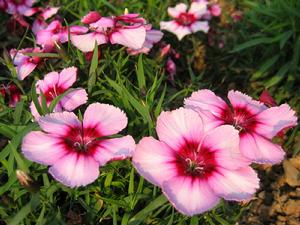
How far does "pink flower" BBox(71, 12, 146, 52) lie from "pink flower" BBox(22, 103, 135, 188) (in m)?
0.57

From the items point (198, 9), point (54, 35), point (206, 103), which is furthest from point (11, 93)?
point (198, 9)

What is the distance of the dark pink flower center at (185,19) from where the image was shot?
10.6 feet

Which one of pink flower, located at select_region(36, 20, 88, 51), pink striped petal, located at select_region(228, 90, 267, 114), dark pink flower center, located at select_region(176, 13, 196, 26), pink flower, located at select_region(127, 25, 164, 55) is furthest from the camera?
dark pink flower center, located at select_region(176, 13, 196, 26)

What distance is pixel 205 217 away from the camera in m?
1.73

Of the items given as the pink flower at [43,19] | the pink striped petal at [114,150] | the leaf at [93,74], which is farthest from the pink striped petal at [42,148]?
the pink flower at [43,19]

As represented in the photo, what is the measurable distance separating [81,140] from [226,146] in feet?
1.62

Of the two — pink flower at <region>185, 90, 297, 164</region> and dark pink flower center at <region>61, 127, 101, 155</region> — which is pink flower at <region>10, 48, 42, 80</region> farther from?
pink flower at <region>185, 90, 297, 164</region>

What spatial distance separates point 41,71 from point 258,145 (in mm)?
1307

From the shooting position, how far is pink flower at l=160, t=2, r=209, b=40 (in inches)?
123

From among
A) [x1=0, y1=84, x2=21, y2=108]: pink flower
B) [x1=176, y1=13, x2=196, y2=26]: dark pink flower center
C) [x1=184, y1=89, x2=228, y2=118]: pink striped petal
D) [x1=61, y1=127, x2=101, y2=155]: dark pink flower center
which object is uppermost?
[x1=184, y1=89, x2=228, y2=118]: pink striped petal

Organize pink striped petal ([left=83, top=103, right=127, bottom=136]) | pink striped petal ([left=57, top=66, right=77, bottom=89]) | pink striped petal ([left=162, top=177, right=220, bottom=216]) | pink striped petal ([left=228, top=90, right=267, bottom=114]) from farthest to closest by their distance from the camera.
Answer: pink striped petal ([left=57, top=66, right=77, bottom=89])
pink striped petal ([left=228, top=90, right=267, bottom=114])
pink striped petal ([left=83, top=103, right=127, bottom=136])
pink striped petal ([left=162, top=177, right=220, bottom=216])

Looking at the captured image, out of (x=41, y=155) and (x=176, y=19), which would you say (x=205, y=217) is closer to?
(x=41, y=155)

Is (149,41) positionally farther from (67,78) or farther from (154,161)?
(154,161)

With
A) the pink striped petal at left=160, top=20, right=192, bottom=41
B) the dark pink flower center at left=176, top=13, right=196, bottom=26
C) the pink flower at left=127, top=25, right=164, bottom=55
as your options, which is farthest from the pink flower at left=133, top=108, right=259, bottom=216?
the dark pink flower center at left=176, top=13, right=196, bottom=26
